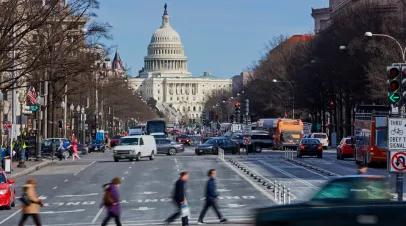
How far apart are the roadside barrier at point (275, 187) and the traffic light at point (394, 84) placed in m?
6.96

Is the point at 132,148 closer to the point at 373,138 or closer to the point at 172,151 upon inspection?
the point at 172,151

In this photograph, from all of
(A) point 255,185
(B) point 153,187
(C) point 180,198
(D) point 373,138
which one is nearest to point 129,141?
(D) point 373,138

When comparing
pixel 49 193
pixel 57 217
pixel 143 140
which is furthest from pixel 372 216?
pixel 143 140

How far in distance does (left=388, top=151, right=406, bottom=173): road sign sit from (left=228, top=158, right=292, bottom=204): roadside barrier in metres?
6.63

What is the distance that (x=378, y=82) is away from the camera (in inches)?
2847

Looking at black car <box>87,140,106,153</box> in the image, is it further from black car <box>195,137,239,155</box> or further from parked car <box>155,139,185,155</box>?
black car <box>195,137,239,155</box>

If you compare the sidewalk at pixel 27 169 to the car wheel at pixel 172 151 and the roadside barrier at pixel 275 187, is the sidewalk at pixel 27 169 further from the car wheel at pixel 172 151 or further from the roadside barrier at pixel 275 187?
the car wheel at pixel 172 151

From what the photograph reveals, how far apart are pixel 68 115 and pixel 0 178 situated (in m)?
79.8

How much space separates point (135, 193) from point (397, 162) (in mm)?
17710

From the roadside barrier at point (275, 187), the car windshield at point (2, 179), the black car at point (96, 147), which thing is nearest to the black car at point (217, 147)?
the roadside barrier at point (275, 187)

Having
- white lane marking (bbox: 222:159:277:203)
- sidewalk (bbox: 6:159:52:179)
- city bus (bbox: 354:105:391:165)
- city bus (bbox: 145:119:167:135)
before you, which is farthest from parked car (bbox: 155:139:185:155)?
city bus (bbox: 145:119:167:135)

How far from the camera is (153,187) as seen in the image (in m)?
40.4

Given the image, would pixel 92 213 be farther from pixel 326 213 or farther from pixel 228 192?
pixel 326 213

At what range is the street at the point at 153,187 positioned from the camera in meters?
28.8
